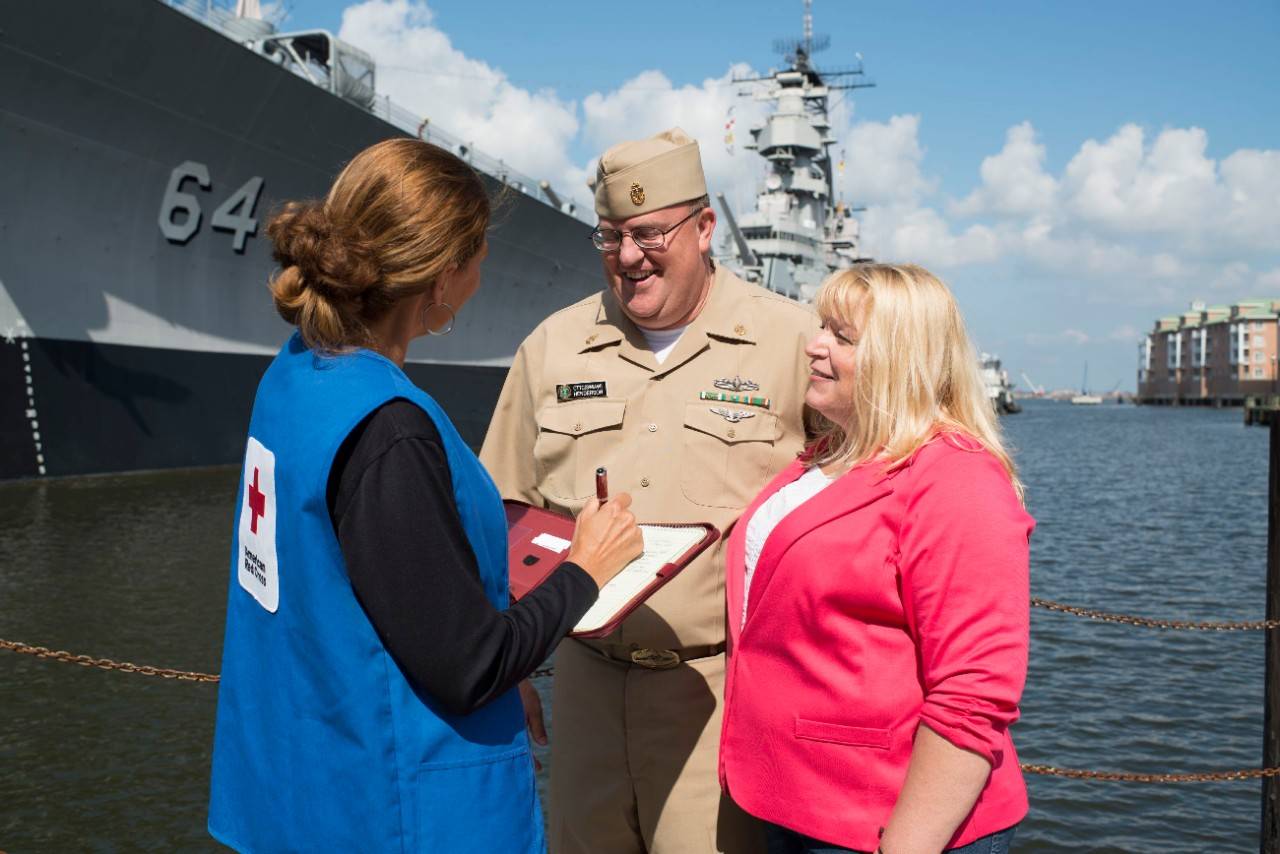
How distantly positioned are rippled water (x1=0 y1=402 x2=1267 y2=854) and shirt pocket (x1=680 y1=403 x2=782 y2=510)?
11.1ft

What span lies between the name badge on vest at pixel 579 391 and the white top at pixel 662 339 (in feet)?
0.54

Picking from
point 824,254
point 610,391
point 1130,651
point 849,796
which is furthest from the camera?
point 824,254

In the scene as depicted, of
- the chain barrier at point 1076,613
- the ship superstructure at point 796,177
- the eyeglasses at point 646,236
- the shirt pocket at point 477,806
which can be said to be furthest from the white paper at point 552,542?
the ship superstructure at point 796,177

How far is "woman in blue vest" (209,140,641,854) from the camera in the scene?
48.9 inches

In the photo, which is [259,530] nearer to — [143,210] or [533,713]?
[533,713]

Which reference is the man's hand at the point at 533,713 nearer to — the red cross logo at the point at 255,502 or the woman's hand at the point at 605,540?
the woman's hand at the point at 605,540

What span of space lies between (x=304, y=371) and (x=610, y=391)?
1195mm

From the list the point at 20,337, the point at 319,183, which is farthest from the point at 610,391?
the point at 319,183

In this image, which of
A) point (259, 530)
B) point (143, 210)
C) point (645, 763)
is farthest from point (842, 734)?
point (143, 210)

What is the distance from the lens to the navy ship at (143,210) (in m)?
11.4

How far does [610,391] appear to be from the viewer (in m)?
2.48

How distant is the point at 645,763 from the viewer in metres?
2.25

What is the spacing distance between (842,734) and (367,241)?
1096mm

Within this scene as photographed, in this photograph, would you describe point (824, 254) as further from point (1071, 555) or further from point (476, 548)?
point (476, 548)
